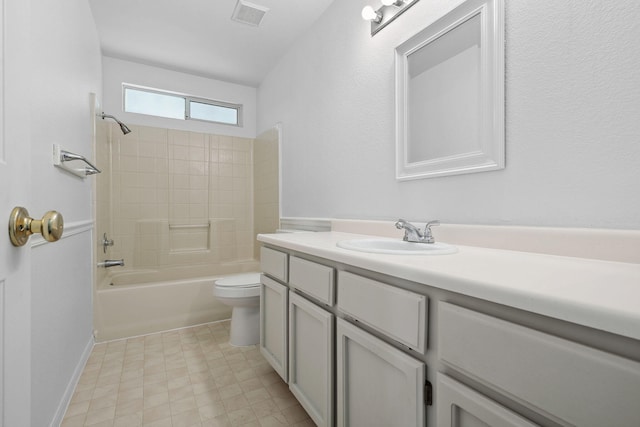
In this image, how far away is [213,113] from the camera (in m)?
3.40

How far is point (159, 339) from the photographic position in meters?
2.25

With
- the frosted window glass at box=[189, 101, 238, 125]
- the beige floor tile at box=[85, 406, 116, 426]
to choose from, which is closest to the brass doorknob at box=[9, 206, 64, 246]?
the beige floor tile at box=[85, 406, 116, 426]

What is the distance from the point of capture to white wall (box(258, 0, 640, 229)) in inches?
32.2

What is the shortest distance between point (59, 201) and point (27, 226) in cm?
117

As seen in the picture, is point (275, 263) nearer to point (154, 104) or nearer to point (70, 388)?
point (70, 388)

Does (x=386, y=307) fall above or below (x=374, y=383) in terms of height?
above

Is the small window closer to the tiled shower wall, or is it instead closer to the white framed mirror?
the tiled shower wall

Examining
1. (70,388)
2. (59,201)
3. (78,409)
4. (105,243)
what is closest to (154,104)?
(105,243)

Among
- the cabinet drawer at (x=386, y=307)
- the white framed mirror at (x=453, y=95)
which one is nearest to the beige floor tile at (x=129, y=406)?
the cabinet drawer at (x=386, y=307)

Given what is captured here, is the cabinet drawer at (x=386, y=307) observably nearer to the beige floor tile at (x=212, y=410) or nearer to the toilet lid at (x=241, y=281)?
the beige floor tile at (x=212, y=410)

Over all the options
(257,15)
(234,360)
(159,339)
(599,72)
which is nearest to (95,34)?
(257,15)

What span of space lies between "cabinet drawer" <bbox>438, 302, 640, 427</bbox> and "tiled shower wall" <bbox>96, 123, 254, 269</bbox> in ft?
9.32

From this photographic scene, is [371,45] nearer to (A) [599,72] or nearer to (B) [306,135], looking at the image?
(B) [306,135]

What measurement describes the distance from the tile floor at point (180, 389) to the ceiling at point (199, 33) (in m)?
2.41
